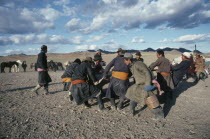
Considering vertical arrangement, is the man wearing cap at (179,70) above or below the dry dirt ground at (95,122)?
above

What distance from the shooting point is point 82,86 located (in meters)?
4.44

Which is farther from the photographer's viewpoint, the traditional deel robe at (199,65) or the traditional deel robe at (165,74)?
the traditional deel robe at (199,65)

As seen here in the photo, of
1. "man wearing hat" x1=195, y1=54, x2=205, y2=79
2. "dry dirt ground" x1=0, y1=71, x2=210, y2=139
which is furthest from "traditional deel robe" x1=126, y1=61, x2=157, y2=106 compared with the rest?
"man wearing hat" x1=195, y1=54, x2=205, y2=79

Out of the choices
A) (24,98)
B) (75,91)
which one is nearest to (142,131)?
(75,91)

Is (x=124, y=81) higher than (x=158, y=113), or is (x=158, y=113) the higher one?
(x=124, y=81)

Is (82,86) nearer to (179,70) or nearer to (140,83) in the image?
(140,83)

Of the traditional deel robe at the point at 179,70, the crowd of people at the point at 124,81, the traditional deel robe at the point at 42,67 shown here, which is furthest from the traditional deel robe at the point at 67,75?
the traditional deel robe at the point at 179,70

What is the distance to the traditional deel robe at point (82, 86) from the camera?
442 centimetres

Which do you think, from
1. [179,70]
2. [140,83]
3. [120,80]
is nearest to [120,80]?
[120,80]

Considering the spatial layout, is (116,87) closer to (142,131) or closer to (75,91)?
(75,91)

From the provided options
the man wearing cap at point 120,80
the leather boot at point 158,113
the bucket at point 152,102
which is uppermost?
the man wearing cap at point 120,80

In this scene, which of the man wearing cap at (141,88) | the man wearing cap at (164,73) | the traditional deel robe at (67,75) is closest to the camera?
the man wearing cap at (141,88)

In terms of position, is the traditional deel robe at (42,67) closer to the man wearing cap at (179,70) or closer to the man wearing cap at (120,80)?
the man wearing cap at (120,80)

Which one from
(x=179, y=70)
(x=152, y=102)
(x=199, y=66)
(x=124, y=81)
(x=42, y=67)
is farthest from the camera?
(x=199, y=66)
